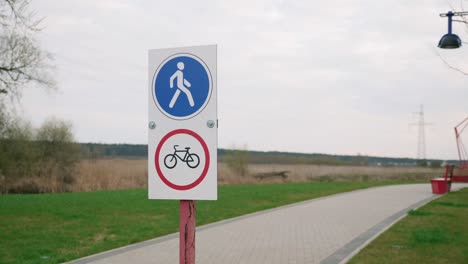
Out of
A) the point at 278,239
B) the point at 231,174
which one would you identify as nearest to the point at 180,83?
the point at 278,239

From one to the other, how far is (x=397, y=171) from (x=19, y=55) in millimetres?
36092

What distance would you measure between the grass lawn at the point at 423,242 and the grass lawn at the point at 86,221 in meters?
4.61

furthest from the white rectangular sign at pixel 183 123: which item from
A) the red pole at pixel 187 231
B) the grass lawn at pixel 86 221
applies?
the grass lawn at pixel 86 221

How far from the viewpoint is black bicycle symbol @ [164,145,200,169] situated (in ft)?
11.6

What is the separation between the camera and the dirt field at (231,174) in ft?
84.7

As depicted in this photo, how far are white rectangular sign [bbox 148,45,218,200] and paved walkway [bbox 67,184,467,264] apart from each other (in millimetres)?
4732

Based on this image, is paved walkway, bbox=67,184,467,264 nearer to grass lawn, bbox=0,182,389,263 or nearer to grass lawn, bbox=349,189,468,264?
grass lawn, bbox=349,189,468,264

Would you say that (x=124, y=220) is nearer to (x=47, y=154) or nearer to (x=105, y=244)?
(x=105, y=244)

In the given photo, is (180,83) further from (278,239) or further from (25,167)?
(25,167)

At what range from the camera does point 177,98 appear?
3590 millimetres

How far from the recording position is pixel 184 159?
3559 mm

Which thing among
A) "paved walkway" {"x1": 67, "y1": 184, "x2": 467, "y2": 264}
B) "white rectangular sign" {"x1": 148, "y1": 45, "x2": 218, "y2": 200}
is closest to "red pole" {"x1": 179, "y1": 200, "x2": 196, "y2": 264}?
"white rectangular sign" {"x1": 148, "y1": 45, "x2": 218, "y2": 200}

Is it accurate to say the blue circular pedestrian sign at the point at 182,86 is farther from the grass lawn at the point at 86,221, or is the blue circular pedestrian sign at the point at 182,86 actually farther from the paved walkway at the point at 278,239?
the grass lawn at the point at 86,221

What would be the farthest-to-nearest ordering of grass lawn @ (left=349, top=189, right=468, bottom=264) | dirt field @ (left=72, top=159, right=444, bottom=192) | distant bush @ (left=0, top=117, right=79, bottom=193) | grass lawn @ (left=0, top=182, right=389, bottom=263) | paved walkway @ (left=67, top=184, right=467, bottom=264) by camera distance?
1. dirt field @ (left=72, top=159, right=444, bottom=192)
2. distant bush @ (left=0, top=117, right=79, bottom=193)
3. grass lawn @ (left=0, top=182, right=389, bottom=263)
4. paved walkway @ (left=67, top=184, right=467, bottom=264)
5. grass lawn @ (left=349, top=189, right=468, bottom=264)
